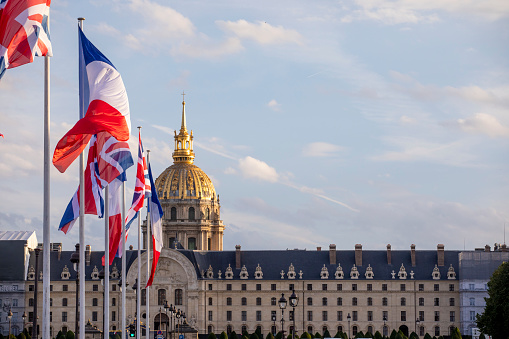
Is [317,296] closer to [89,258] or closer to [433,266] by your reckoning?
[433,266]

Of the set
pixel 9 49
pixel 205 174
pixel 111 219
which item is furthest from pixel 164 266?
pixel 9 49

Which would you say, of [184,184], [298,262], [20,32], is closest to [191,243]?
[184,184]

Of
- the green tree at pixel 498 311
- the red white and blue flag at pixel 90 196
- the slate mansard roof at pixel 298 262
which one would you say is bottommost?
the green tree at pixel 498 311

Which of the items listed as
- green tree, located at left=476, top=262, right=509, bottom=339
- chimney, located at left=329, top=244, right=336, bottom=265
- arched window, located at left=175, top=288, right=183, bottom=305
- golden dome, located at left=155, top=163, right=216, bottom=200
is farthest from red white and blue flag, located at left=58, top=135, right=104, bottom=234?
golden dome, located at left=155, top=163, right=216, bottom=200

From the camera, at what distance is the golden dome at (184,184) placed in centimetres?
18788

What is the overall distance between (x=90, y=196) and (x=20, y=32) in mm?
10366

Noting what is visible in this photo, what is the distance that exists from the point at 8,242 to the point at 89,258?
37.0ft

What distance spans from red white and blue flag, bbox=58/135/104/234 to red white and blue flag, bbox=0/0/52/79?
8430 mm

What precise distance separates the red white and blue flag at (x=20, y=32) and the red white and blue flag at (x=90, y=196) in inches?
332

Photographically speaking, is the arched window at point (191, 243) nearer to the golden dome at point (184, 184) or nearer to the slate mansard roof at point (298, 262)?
the golden dome at point (184, 184)

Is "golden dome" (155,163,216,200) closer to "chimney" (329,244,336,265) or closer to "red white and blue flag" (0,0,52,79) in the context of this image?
"chimney" (329,244,336,265)

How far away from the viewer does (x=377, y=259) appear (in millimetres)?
144500

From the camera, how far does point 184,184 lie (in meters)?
189

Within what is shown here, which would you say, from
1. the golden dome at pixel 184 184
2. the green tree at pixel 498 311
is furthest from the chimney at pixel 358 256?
the golden dome at pixel 184 184
